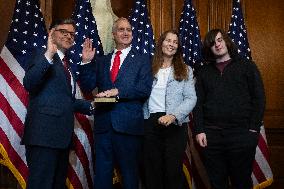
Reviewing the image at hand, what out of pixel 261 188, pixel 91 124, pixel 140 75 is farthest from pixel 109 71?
pixel 261 188

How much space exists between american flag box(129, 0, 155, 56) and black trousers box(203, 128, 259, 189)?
1.27m

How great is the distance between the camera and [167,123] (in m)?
2.62

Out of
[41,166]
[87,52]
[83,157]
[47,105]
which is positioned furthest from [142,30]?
[41,166]

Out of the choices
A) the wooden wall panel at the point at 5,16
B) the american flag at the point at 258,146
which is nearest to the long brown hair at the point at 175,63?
the american flag at the point at 258,146

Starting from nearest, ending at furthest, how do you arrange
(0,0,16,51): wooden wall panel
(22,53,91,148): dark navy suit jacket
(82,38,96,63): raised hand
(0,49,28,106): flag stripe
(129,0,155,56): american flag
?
1. (22,53,91,148): dark navy suit jacket
2. (82,38,96,63): raised hand
3. (0,49,28,106): flag stripe
4. (129,0,155,56): american flag
5. (0,0,16,51): wooden wall panel

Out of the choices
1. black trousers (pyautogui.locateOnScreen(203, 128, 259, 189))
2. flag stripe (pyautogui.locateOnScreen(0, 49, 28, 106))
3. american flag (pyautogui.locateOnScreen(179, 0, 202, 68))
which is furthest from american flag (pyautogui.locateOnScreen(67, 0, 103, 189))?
black trousers (pyautogui.locateOnScreen(203, 128, 259, 189))

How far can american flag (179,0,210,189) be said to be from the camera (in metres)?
3.54

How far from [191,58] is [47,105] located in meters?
1.87

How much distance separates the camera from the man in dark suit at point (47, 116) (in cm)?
223

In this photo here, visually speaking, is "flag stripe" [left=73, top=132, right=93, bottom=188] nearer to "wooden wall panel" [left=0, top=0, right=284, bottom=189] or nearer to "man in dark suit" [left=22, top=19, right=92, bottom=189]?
"man in dark suit" [left=22, top=19, right=92, bottom=189]

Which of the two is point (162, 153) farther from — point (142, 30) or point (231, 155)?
point (142, 30)

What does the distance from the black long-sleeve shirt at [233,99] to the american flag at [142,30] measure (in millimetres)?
1029

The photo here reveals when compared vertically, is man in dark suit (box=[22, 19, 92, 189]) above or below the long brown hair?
below

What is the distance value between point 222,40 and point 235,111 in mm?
539
